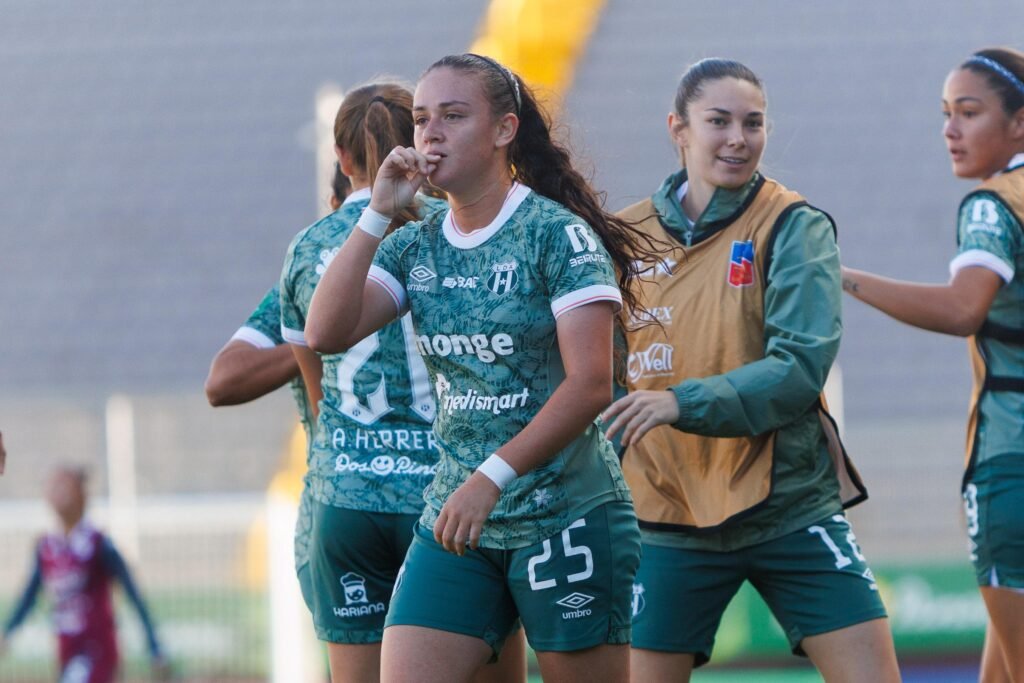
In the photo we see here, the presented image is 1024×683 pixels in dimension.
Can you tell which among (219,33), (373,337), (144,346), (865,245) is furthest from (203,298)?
(373,337)

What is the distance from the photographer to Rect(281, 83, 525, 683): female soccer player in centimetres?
397

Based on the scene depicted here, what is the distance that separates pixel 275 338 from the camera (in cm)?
432

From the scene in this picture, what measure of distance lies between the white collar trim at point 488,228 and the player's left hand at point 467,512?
545mm

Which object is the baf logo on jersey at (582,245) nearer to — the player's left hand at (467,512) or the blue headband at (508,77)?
the blue headband at (508,77)

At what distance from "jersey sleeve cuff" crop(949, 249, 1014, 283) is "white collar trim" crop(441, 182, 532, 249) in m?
1.47

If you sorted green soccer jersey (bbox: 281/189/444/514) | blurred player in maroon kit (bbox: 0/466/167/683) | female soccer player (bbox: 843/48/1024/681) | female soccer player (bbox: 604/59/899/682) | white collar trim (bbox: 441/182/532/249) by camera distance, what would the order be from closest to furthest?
white collar trim (bbox: 441/182/532/249), female soccer player (bbox: 604/59/899/682), green soccer jersey (bbox: 281/189/444/514), female soccer player (bbox: 843/48/1024/681), blurred player in maroon kit (bbox: 0/466/167/683)

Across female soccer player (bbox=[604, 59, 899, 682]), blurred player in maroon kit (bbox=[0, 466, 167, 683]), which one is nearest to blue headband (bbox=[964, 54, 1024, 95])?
female soccer player (bbox=[604, 59, 899, 682])

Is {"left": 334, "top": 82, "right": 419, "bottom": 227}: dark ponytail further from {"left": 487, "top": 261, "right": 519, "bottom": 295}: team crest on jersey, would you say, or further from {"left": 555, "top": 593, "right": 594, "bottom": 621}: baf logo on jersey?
{"left": 555, "top": 593, "right": 594, "bottom": 621}: baf logo on jersey

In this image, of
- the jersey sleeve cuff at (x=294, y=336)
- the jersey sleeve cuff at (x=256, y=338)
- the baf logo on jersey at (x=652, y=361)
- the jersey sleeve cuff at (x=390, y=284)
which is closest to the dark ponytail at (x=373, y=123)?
the jersey sleeve cuff at (x=294, y=336)

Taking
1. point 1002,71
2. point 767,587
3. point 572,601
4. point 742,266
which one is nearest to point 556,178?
point 742,266

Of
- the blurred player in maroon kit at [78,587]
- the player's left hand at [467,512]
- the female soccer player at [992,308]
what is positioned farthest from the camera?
the blurred player in maroon kit at [78,587]

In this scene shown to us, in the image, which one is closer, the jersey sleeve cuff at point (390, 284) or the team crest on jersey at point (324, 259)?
the jersey sleeve cuff at point (390, 284)

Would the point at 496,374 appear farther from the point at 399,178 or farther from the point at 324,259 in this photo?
the point at 324,259

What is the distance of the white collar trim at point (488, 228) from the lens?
3334mm
